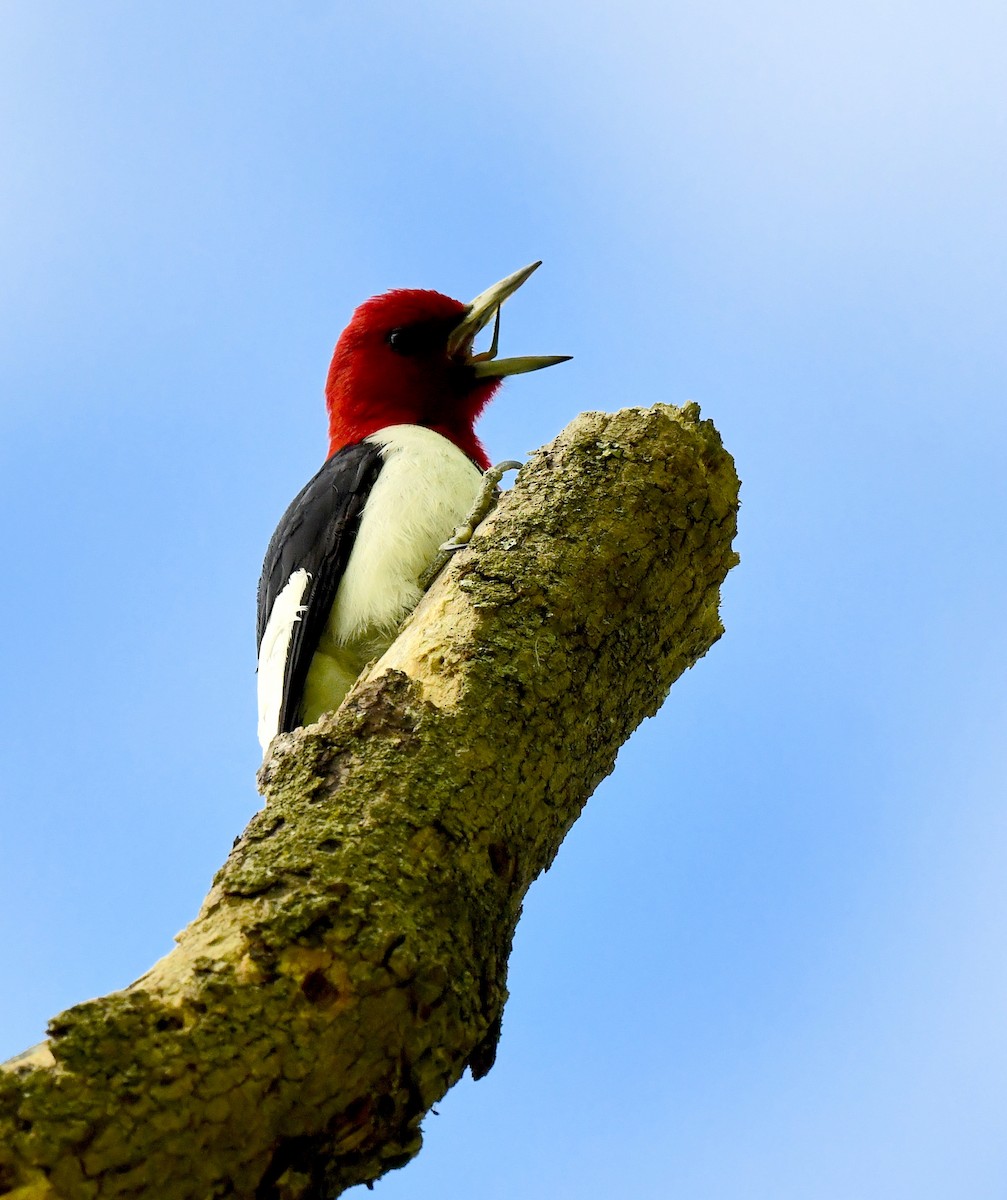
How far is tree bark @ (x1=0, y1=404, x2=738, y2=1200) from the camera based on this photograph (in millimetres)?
1711

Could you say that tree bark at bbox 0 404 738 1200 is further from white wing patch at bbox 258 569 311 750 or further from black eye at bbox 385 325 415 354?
black eye at bbox 385 325 415 354

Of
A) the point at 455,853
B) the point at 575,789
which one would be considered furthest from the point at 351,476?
the point at 455,853

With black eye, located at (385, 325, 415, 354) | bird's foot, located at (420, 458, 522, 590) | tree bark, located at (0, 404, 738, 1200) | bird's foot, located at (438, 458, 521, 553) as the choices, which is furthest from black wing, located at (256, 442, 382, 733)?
tree bark, located at (0, 404, 738, 1200)

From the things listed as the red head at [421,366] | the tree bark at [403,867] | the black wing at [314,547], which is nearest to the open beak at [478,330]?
the red head at [421,366]

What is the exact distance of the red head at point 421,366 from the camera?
4.88m

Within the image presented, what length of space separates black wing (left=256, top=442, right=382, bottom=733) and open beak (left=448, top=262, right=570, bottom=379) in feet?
2.63

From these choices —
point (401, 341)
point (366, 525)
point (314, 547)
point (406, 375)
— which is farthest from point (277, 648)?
point (401, 341)

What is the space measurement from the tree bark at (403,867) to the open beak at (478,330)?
A: 199 cm

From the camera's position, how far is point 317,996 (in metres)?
1.88

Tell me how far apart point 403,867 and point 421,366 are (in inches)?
124

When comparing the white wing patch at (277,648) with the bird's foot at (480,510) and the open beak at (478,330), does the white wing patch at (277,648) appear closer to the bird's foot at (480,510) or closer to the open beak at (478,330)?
the bird's foot at (480,510)

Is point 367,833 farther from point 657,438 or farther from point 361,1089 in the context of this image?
point 657,438

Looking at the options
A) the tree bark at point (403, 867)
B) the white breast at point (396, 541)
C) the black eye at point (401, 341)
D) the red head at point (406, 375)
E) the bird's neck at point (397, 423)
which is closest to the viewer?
the tree bark at point (403, 867)

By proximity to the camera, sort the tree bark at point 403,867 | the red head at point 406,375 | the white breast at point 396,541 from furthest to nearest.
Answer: the red head at point 406,375
the white breast at point 396,541
the tree bark at point 403,867
